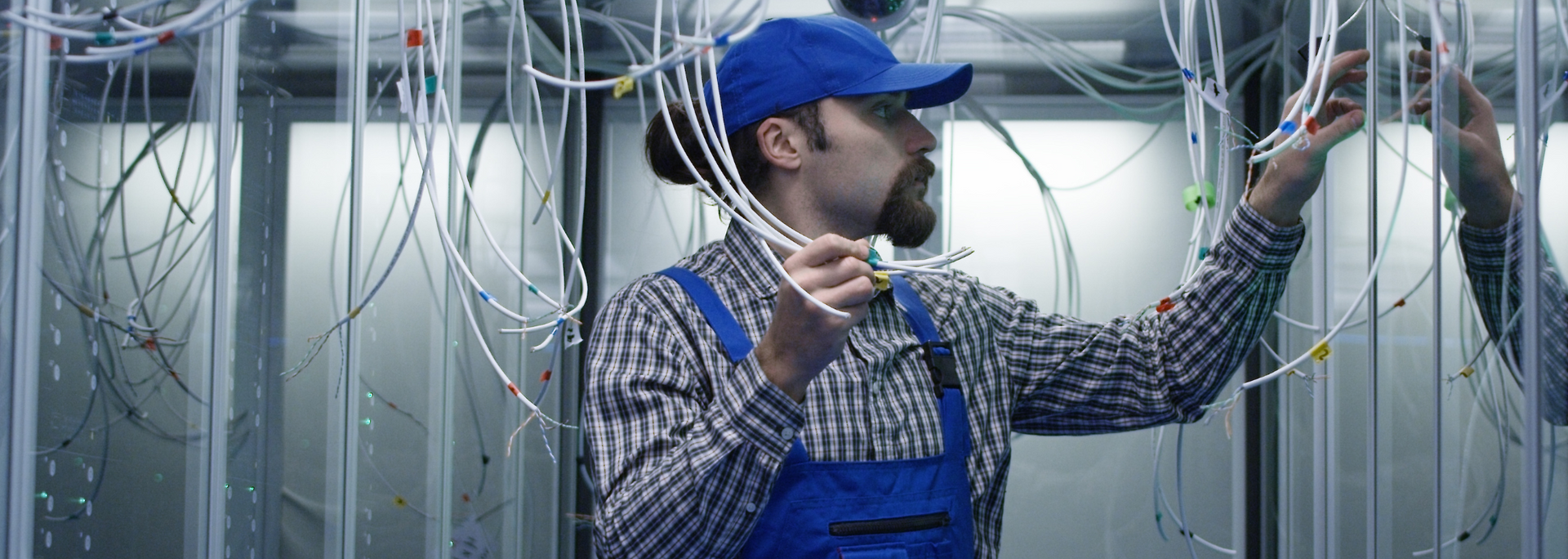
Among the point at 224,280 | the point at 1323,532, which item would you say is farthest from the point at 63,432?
the point at 1323,532

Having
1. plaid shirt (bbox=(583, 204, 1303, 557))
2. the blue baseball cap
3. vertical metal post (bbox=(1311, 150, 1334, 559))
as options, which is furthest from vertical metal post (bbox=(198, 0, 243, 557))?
vertical metal post (bbox=(1311, 150, 1334, 559))

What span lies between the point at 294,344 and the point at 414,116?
31 cm

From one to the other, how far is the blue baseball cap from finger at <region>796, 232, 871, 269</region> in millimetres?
305

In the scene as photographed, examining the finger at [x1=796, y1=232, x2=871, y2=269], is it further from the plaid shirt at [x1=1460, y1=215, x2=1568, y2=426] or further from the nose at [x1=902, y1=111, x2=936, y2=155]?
the plaid shirt at [x1=1460, y1=215, x2=1568, y2=426]

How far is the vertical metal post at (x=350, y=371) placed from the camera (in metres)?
1.34

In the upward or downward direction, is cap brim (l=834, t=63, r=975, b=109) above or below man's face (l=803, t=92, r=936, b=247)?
above

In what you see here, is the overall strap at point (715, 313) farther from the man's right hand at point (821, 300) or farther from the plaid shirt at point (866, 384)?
the man's right hand at point (821, 300)

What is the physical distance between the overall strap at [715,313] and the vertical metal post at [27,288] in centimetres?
51

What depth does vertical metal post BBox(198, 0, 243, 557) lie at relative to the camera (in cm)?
107

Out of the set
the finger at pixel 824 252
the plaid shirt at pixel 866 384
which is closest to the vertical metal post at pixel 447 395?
the plaid shirt at pixel 866 384

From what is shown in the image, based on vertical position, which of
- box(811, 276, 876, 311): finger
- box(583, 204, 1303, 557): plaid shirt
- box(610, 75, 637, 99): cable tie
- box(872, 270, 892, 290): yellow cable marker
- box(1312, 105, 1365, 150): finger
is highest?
box(1312, 105, 1365, 150): finger

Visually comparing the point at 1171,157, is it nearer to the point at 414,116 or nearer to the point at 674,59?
the point at 414,116

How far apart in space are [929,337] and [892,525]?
0.73ft

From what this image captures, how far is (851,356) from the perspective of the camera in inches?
43.3
